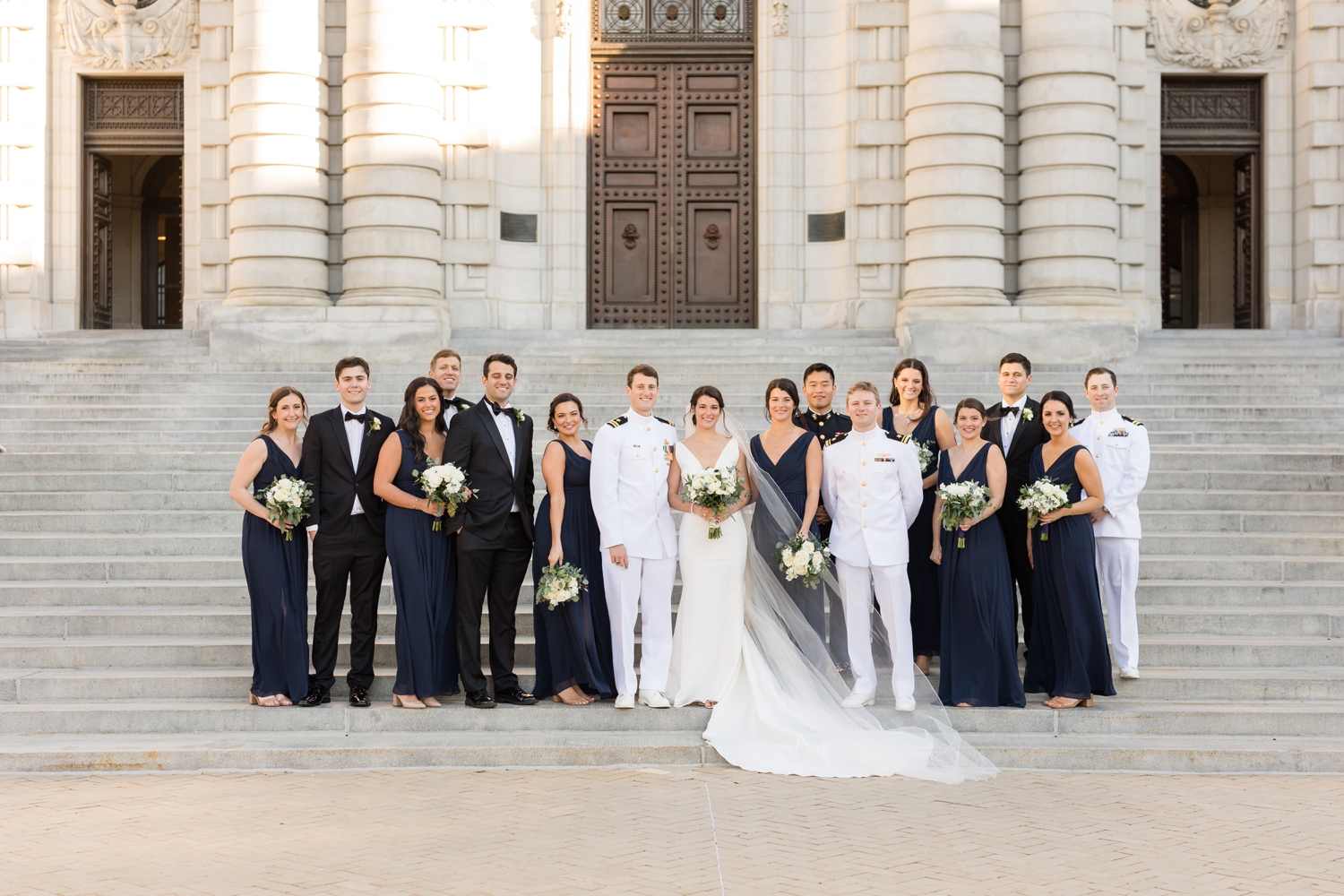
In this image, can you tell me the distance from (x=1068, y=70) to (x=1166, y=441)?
650cm

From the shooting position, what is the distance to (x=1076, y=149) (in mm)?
17516

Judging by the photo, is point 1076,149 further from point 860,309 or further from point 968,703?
point 968,703

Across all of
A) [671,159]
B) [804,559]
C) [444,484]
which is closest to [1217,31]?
[671,159]

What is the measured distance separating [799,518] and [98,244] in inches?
603

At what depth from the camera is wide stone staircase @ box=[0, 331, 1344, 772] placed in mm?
7613

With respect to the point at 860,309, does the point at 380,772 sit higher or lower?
lower

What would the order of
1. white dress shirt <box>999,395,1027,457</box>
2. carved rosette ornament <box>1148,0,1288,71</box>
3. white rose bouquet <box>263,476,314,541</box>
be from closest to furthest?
white rose bouquet <box>263,476,314,541</box> < white dress shirt <box>999,395,1027,457</box> < carved rosette ornament <box>1148,0,1288,71</box>

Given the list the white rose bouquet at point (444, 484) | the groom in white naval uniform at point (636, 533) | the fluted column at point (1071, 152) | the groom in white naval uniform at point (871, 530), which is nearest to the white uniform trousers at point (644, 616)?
the groom in white naval uniform at point (636, 533)

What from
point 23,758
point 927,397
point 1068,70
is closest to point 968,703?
point 927,397

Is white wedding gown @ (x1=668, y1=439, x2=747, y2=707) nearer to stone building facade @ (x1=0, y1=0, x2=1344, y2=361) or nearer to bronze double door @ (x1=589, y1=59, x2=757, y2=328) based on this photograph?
stone building facade @ (x1=0, y1=0, x2=1344, y2=361)

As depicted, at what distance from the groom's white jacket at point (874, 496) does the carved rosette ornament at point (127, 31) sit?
581 inches

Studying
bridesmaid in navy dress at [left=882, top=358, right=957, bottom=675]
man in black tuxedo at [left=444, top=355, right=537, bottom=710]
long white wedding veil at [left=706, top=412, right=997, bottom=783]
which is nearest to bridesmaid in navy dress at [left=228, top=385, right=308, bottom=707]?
man in black tuxedo at [left=444, top=355, right=537, bottom=710]

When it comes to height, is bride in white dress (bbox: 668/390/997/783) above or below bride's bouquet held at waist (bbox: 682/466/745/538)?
below

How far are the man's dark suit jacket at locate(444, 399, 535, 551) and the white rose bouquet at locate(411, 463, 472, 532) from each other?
14cm
